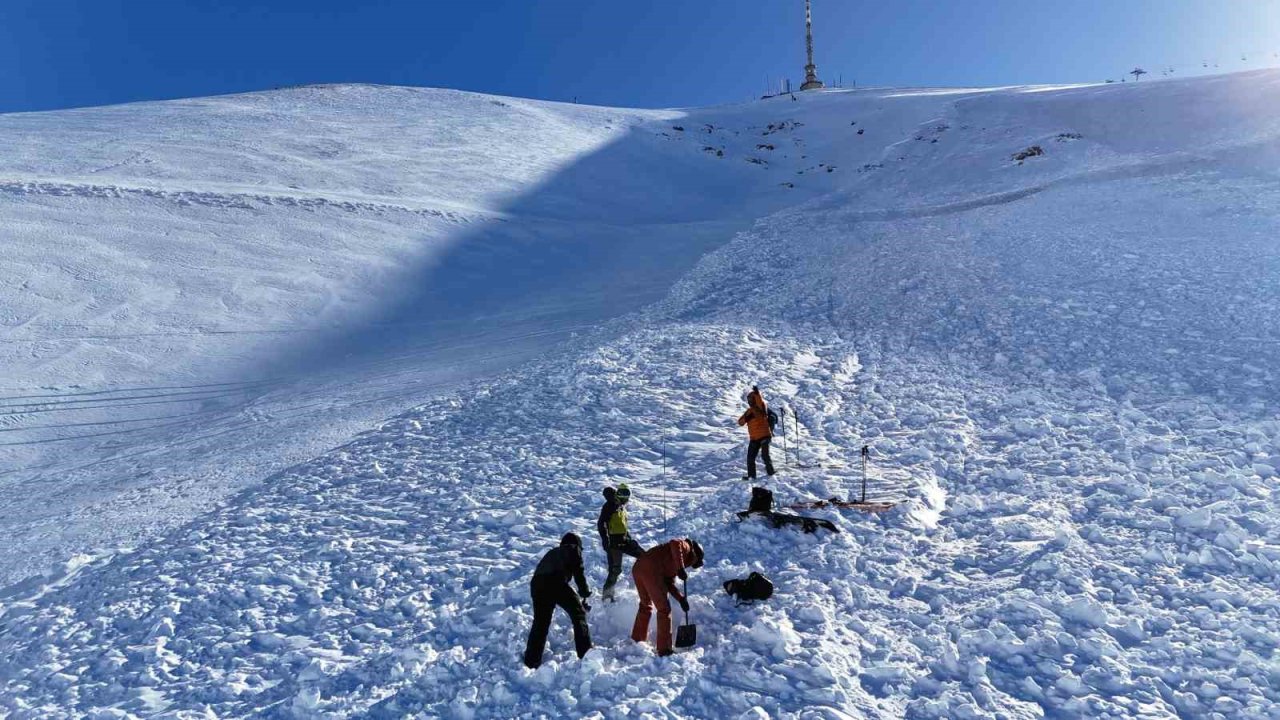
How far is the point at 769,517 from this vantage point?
935 centimetres

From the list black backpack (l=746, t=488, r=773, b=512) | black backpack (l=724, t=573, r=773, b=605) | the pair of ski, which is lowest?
black backpack (l=724, t=573, r=773, b=605)

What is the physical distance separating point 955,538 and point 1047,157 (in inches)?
1266

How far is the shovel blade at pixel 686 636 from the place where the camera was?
7031mm

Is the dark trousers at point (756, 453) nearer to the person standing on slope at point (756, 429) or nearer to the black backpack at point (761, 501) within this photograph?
the person standing on slope at point (756, 429)

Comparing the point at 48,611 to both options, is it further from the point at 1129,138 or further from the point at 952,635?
the point at 1129,138

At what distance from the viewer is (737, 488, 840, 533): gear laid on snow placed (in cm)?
913

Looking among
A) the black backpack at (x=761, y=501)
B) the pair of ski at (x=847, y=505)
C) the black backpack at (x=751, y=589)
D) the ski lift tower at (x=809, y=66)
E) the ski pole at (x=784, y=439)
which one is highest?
the ski lift tower at (x=809, y=66)

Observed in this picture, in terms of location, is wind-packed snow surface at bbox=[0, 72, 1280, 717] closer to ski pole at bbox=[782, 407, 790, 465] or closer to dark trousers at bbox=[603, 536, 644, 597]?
ski pole at bbox=[782, 407, 790, 465]

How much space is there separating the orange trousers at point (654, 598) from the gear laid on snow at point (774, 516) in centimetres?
271

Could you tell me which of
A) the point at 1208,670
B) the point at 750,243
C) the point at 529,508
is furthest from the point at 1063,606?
the point at 750,243

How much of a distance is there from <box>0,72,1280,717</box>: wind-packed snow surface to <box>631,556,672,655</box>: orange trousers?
15cm

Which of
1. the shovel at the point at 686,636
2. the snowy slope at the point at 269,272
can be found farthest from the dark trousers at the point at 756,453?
the snowy slope at the point at 269,272

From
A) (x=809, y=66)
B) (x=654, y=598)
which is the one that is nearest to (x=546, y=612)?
(x=654, y=598)

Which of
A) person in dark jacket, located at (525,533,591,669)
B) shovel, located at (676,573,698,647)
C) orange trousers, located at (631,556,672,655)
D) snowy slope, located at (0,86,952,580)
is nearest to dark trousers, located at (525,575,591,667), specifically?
person in dark jacket, located at (525,533,591,669)
